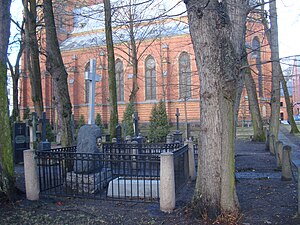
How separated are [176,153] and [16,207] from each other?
3.35 m

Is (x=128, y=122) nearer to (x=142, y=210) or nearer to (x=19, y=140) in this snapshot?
(x=19, y=140)

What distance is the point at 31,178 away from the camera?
280 inches

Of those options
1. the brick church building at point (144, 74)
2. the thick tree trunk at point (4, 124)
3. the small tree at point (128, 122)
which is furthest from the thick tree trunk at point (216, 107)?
the brick church building at point (144, 74)

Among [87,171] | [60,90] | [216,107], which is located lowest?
[87,171]

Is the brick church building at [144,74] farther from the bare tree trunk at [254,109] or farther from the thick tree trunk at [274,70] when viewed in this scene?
the thick tree trunk at [274,70]

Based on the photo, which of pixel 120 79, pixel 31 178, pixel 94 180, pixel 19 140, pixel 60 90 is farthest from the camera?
pixel 120 79

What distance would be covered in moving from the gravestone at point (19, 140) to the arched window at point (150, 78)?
27.3 meters

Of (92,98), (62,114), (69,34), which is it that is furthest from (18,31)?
(69,34)

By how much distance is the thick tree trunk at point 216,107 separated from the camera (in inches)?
212

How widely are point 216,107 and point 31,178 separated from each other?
14.1 feet

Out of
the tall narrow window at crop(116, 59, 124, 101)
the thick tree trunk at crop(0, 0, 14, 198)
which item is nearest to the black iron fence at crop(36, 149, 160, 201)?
the thick tree trunk at crop(0, 0, 14, 198)

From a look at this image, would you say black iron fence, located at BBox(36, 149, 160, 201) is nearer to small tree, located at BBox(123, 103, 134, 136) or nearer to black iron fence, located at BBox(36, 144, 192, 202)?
black iron fence, located at BBox(36, 144, 192, 202)

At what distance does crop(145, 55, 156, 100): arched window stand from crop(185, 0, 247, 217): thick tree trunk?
3605 centimetres

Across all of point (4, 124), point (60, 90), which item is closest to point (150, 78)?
point (60, 90)
